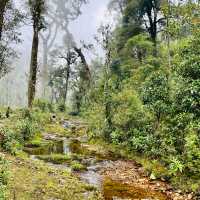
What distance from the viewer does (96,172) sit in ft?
58.6

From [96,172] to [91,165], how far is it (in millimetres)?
1447

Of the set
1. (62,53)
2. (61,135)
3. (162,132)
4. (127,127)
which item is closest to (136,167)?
(162,132)

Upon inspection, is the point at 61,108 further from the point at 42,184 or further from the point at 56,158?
the point at 42,184

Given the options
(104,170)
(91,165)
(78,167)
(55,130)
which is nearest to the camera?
(78,167)

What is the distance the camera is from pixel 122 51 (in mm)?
41531

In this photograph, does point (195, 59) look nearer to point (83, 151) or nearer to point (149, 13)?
point (83, 151)

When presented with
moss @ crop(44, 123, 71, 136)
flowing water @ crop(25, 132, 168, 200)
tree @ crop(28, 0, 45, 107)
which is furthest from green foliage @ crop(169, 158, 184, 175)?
tree @ crop(28, 0, 45, 107)

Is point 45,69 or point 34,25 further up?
point 45,69

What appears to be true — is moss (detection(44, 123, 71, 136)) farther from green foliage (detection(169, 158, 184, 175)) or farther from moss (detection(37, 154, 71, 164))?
green foliage (detection(169, 158, 184, 175))

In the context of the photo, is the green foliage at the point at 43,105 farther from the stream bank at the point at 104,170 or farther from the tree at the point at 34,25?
the stream bank at the point at 104,170

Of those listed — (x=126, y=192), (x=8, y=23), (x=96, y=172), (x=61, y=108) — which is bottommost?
(x=126, y=192)

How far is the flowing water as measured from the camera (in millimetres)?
14367

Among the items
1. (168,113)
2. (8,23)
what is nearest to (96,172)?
(168,113)

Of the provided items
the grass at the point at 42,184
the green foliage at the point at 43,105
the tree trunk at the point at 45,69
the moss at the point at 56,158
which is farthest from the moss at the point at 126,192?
the tree trunk at the point at 45,69
